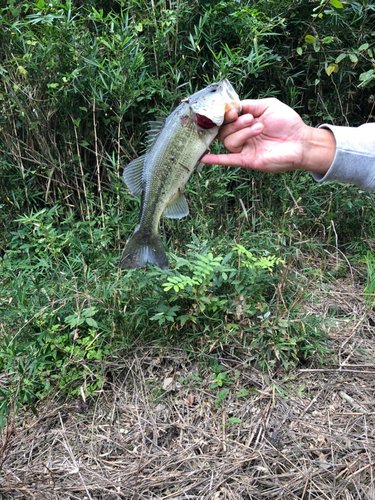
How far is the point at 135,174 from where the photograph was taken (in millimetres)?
1958

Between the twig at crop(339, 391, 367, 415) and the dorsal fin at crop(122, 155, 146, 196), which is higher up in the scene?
the dorsal fin at crop(122, 155, 146, 196)

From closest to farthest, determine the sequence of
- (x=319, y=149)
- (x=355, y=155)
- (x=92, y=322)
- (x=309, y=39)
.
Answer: (x=355, y=155) < (x=319, y=149) < (x=92, y=322) < (x=309, y=39)

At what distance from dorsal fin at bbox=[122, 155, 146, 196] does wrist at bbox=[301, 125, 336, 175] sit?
95 cm

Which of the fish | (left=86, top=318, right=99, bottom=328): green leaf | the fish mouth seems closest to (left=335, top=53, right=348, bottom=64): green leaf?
the fish

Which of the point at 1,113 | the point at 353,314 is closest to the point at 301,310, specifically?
the point at 353,314

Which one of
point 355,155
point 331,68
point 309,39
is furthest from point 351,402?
point 309,39

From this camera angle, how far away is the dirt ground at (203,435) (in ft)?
6.15

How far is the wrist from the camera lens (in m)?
2.19

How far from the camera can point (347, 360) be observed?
96.6 inches

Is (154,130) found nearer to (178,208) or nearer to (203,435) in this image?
(178,208)

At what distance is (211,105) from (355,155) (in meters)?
0.87

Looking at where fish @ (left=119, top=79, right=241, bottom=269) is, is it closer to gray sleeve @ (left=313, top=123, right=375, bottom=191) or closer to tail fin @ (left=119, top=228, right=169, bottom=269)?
tail fin @ (left=119, top=228, right=169, bottom=269)

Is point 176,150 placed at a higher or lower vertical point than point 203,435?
higher

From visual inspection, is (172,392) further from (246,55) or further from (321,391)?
(246,55)
